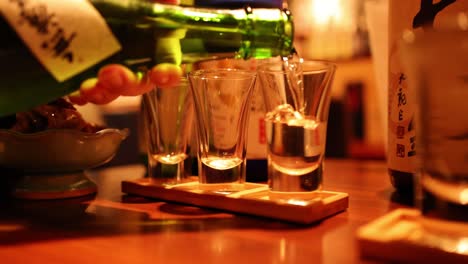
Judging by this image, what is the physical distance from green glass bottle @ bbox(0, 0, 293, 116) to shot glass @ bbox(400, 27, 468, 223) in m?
0.22

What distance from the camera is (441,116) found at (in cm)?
32

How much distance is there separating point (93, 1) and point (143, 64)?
0.25 feet

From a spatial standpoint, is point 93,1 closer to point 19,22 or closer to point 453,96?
point 19,22

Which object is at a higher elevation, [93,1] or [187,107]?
[93,1]

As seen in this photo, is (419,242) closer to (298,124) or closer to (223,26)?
(298,124)

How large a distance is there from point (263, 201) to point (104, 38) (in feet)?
0.69

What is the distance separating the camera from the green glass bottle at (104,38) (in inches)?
17.0

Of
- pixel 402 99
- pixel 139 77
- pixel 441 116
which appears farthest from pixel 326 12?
pixel 441 116

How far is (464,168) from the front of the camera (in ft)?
1.03

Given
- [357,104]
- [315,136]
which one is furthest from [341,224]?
[357,104]

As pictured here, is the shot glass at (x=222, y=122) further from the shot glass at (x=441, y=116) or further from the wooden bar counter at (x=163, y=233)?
the shot glass at (x=441, y=116)

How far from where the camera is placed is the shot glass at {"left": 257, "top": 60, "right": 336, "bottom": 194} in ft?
1.55

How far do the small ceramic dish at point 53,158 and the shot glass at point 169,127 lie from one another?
0.06 meters

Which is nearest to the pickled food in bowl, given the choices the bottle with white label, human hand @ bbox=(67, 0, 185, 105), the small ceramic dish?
the small ceramic dish
